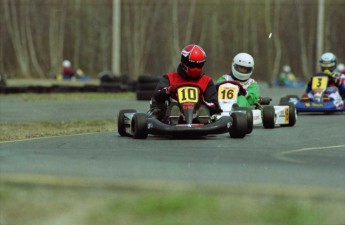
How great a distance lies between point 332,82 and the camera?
61.7 ft

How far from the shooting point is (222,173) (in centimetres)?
769

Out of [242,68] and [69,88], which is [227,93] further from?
Result: [69,88]

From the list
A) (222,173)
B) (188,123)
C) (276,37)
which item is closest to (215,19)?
(276,37)

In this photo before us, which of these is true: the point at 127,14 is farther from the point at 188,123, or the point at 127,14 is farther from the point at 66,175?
the point at 66,175

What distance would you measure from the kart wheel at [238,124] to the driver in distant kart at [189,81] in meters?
0.46

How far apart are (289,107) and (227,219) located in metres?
9.52

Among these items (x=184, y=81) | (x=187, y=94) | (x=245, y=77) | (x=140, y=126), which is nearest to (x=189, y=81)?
(x=184, y=81)

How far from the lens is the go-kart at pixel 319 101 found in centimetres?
1819

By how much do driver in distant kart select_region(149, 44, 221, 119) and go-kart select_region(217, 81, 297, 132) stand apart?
1.83 feet

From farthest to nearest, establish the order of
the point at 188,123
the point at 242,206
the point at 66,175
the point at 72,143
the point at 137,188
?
1. the point at 188,123
2. the point at 72,143
3. the point at 66,175
4. the point at 137,188
5. the point at 242,206

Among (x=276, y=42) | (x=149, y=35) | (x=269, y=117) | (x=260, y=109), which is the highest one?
(x=149, y=35)

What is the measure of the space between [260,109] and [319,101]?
3.79 m

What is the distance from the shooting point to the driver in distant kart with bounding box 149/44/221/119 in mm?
12062

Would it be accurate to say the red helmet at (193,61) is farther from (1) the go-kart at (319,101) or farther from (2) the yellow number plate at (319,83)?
(2) the yellow number plate at (319,83)
